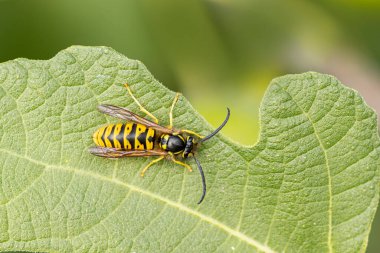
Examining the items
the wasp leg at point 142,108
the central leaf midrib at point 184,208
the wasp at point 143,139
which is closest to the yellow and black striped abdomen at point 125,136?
the wasp at point 143,139

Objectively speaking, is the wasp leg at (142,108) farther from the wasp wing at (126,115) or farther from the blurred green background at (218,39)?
the blurred green background at (218,39)

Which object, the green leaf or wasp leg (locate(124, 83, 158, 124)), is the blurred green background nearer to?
wasp leg (locate(124, 83, 158, 124))

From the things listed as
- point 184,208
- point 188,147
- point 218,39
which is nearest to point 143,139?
point 188,147

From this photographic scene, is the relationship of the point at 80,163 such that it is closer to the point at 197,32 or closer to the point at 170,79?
the point at 170,79

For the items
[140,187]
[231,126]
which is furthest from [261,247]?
[231,126]

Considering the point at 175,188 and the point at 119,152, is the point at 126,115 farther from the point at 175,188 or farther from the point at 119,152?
the point at 175,188

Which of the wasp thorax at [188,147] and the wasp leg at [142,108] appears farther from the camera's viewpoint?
Result: the wasp thorax at [188,147]
